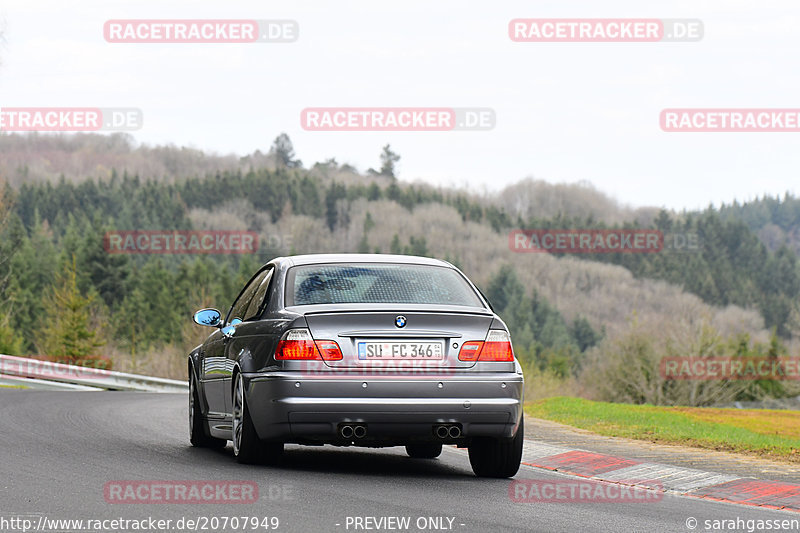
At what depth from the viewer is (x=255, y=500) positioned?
270 inches

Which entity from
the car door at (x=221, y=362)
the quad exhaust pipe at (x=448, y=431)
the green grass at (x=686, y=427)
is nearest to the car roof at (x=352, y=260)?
the car door at (x=221, y=362)

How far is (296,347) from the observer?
793 cm

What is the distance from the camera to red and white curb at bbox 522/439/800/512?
805 cm

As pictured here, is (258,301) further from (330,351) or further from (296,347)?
(330,351)

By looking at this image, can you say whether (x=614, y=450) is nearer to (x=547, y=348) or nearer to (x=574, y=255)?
(x=547, y=348)

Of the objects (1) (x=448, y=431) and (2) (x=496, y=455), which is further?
(2) (x=496, y=455)

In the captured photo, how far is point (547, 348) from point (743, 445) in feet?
447

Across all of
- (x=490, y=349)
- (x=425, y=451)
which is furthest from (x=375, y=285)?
(x=425, y=451)

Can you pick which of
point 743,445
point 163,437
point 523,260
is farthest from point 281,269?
point 523,260

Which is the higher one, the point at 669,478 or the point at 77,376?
the point at 669,478

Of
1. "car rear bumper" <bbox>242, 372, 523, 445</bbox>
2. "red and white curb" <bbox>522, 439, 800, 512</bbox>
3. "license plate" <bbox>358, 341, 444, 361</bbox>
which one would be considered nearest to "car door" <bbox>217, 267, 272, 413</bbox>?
"car rear bumper" <bbox>242, 372, 523, 445</bbox>

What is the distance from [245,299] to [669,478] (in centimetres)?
401

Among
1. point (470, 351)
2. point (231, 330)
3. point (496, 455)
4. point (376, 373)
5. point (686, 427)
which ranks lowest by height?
point (686, 427)

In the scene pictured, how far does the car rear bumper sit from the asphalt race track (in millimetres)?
368
